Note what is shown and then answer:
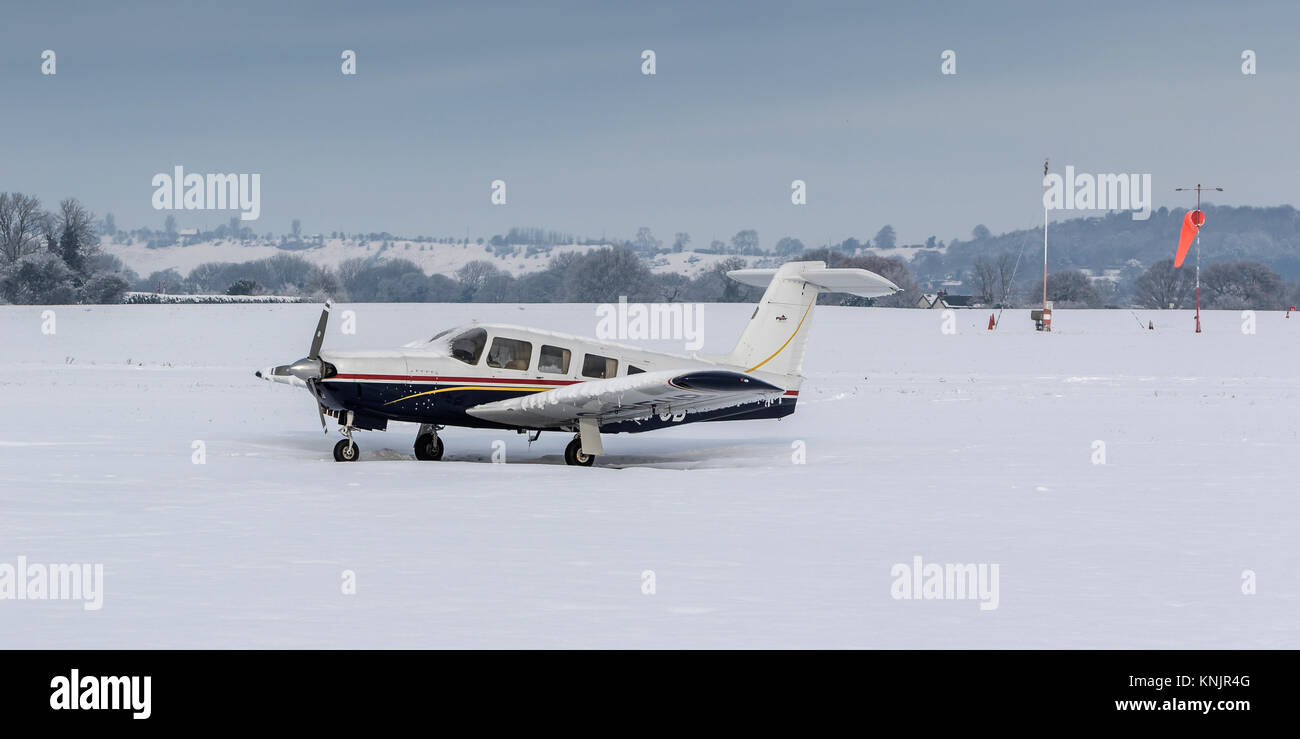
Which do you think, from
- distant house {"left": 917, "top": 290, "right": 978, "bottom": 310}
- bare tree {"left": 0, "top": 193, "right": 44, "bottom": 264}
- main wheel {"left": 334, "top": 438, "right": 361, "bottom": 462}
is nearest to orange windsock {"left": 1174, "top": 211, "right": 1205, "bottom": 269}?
distant house {"left": 917, "top": 290, "right": 978, "bottom": 310}

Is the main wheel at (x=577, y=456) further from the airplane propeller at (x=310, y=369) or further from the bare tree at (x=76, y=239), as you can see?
the bare tree at (x=76, y=239)

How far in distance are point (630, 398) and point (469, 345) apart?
7.08ft

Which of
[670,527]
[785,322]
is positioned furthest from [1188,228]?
[670,527]

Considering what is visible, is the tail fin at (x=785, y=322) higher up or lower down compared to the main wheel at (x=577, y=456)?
higher up

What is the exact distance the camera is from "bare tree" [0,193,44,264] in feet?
306

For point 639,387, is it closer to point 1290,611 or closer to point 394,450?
point 394,450

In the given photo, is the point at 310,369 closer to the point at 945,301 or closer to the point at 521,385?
the point at 521,385

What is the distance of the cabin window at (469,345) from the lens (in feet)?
49.7

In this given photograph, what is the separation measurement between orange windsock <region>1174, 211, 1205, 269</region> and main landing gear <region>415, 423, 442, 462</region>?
48.8 metres

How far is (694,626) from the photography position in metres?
7.08

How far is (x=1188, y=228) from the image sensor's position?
204ft

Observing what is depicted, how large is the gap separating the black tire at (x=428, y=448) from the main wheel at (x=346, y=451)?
98cm

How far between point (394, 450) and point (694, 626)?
35.0 ft

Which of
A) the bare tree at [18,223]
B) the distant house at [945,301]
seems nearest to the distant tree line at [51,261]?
the bare tree at [18,223]
